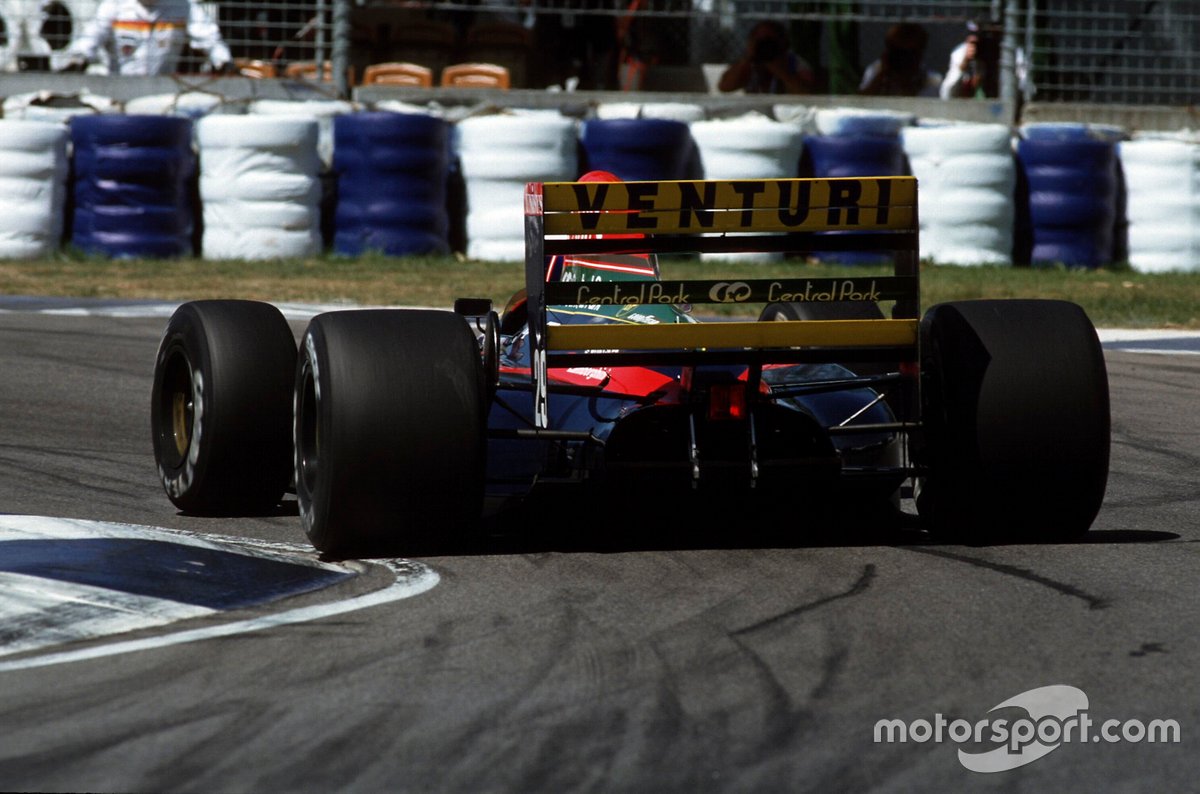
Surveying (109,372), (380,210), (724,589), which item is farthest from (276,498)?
(380,210)

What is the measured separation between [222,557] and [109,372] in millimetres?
4820

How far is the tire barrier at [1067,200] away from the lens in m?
15.5

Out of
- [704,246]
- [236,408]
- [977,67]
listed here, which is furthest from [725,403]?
[977,67]

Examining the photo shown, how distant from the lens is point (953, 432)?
5.30 m

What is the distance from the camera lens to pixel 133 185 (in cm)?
1493

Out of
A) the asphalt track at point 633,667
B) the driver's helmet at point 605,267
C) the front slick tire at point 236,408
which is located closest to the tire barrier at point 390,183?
the driver's helmet at point 605,267

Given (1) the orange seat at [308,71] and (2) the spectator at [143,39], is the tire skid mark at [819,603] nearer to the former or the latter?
(1) the orange seat at [308,71]

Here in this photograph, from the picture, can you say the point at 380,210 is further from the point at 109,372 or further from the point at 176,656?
the point at 176,656

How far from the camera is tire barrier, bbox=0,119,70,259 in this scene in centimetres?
1473

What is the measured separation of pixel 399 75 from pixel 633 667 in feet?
46.9

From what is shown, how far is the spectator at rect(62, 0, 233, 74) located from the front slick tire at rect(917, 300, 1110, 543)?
43.6ft

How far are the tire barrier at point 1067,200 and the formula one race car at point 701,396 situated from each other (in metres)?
10.5

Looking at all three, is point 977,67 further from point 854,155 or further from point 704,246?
point 704,246

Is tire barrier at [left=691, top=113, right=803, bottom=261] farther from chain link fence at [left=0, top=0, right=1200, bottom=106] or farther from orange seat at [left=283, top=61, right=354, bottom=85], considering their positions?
orange seat at [left=283, top=61, right=354, bottom=85]
